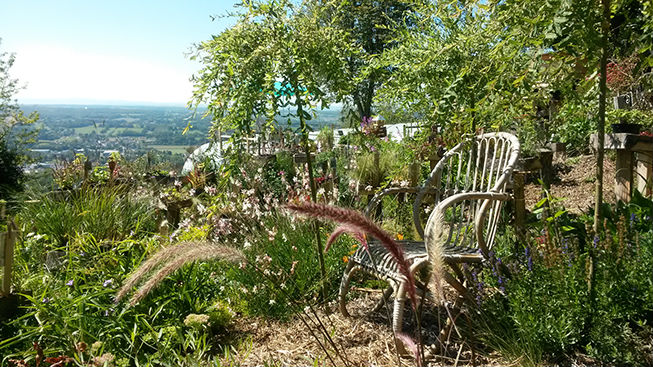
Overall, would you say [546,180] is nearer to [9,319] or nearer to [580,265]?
[580,265]

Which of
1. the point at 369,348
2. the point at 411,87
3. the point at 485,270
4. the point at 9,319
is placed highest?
the point at 411,87

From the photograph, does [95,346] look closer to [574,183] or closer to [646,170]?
[646,170]

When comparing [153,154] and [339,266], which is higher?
[153,154]

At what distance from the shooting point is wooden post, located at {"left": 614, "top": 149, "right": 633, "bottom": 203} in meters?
3.64

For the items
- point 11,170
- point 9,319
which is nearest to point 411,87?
point 9,319

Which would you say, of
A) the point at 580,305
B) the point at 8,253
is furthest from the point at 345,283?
the point at 8,253

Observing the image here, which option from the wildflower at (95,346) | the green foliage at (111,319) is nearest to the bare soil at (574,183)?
the green foliage at (111,319)

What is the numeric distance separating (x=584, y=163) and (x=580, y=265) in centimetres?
550

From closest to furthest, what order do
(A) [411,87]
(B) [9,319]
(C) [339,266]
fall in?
(B) [9,319]
(C) [339,266]
(A) [411,87]

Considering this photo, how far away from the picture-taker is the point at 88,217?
13.5 ft

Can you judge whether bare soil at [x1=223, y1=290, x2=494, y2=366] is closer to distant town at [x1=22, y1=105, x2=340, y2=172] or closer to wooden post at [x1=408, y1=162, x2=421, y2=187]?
distant town at [x1=22, y1=105, x2=340, y2=172]

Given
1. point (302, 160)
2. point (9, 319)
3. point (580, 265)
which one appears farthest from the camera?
point (302, 160)

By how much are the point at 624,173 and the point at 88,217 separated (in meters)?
4.27

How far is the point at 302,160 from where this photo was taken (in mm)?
7086
